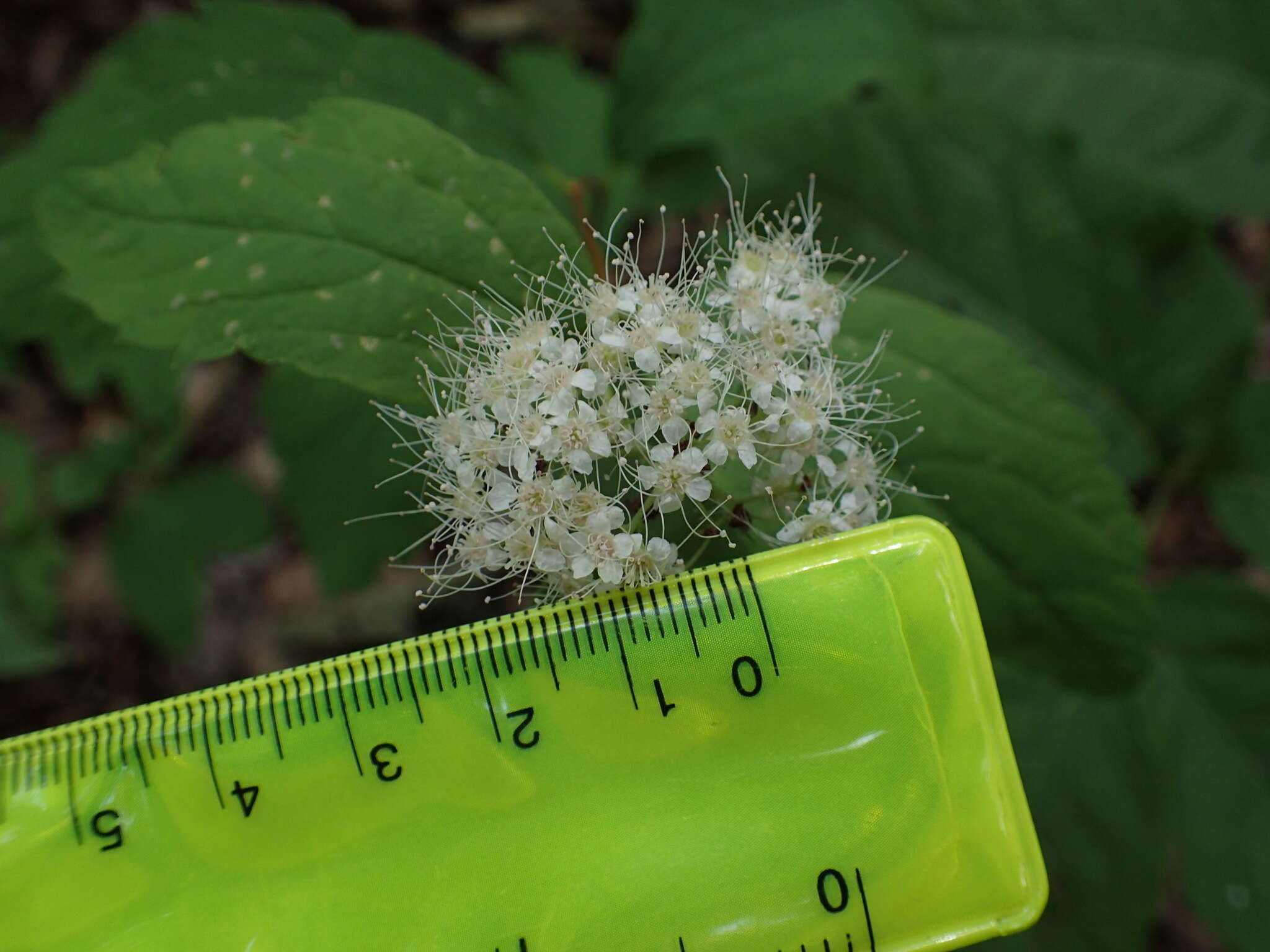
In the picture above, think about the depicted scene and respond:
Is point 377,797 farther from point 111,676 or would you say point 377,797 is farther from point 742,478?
point 111,676

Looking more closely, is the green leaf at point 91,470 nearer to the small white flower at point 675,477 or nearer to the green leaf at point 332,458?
the green leaf at point 332,458

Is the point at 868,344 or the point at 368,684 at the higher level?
the point at 868,344

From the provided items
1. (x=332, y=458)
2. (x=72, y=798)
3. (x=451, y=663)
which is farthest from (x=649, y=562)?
(x=332, y=458)

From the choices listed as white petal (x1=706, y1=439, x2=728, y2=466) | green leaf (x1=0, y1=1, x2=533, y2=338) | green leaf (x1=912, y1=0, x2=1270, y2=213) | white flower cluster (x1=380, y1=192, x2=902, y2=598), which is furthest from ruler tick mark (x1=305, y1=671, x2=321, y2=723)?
green leaf (x1=912, y1=0, x2=1270, y2=213)

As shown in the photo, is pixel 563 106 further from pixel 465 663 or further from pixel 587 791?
pixel 587 791

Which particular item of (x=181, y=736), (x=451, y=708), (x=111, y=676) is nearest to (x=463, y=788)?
(x=451, y=708)

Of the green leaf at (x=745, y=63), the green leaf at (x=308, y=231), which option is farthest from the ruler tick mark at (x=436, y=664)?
the green leaf at (x=745, y=63)

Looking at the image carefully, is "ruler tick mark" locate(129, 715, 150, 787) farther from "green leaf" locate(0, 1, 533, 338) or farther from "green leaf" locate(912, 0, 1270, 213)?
"green leaf" locate(912, 0, 1270, 213)
